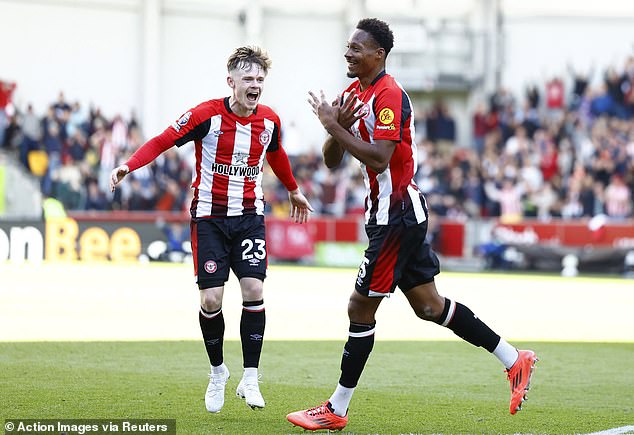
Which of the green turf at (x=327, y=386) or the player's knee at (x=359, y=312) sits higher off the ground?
the player's knee at (x=359, y=312)

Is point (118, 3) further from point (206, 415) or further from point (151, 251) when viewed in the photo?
point (206, 415)

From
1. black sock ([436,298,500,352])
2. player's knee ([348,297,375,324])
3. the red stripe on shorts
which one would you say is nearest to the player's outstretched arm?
the red stripe on shorts

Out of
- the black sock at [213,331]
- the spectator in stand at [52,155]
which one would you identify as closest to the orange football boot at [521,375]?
the black sock at [213,331]

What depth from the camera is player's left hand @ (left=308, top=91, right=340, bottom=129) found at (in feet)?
21.8

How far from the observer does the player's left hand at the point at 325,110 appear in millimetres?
6652

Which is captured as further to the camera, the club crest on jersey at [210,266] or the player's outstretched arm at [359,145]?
the club crest on jersey at [210,266]

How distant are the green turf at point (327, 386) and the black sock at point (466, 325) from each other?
487 millimetres

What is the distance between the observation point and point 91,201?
1054 inches

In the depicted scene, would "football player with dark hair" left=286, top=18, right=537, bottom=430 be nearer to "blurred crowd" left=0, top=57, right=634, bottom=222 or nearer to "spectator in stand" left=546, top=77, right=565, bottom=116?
"blurred crowd" left=0, top=57, right=634, bottom=222

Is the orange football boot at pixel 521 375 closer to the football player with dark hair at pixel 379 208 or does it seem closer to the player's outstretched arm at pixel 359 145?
the football player with dark hair at pixel 379 208

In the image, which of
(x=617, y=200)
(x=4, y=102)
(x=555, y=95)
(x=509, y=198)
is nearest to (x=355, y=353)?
(x=617, y=200)

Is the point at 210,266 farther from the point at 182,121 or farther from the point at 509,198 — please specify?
the point at 509,198

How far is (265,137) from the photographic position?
7.87 metres
